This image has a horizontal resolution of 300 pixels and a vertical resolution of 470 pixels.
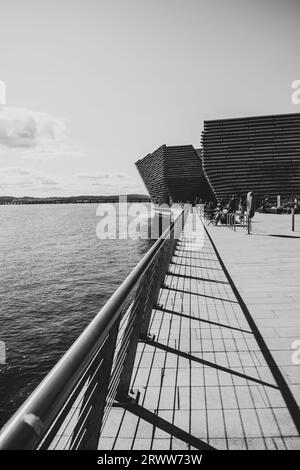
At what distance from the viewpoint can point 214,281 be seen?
290 inches

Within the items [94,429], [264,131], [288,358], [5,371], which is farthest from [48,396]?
[264,131]

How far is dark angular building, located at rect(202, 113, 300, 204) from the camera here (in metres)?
96.1

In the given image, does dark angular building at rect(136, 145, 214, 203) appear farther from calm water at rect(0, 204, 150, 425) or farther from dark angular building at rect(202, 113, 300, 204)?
calm water at rect(0, 204, 150, 425)

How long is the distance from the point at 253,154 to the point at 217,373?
10289cm

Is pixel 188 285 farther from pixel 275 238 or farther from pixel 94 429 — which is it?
pixel 275 238

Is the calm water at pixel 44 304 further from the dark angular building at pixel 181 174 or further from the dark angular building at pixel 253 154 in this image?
the dark angular building at pixel 181 174

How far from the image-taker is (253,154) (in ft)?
326

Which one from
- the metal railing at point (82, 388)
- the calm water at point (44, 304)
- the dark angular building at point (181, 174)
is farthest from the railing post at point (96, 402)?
the dark angular building at point (181, 174)

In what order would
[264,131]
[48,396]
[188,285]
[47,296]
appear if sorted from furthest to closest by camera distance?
1. [264,131]
2. [47,296]
3. [188,285]
4. [48,396]

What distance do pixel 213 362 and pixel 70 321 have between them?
12.4 m

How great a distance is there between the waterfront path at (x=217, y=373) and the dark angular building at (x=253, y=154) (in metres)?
92.3

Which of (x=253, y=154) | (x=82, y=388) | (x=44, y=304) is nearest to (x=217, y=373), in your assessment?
(x=82, y=388)

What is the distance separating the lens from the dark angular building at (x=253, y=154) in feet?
315

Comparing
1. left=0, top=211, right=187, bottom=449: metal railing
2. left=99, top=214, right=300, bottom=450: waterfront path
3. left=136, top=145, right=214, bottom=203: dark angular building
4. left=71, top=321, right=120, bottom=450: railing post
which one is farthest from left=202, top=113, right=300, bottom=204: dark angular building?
left=71, top=321, right=120, bottom=450: railing post
